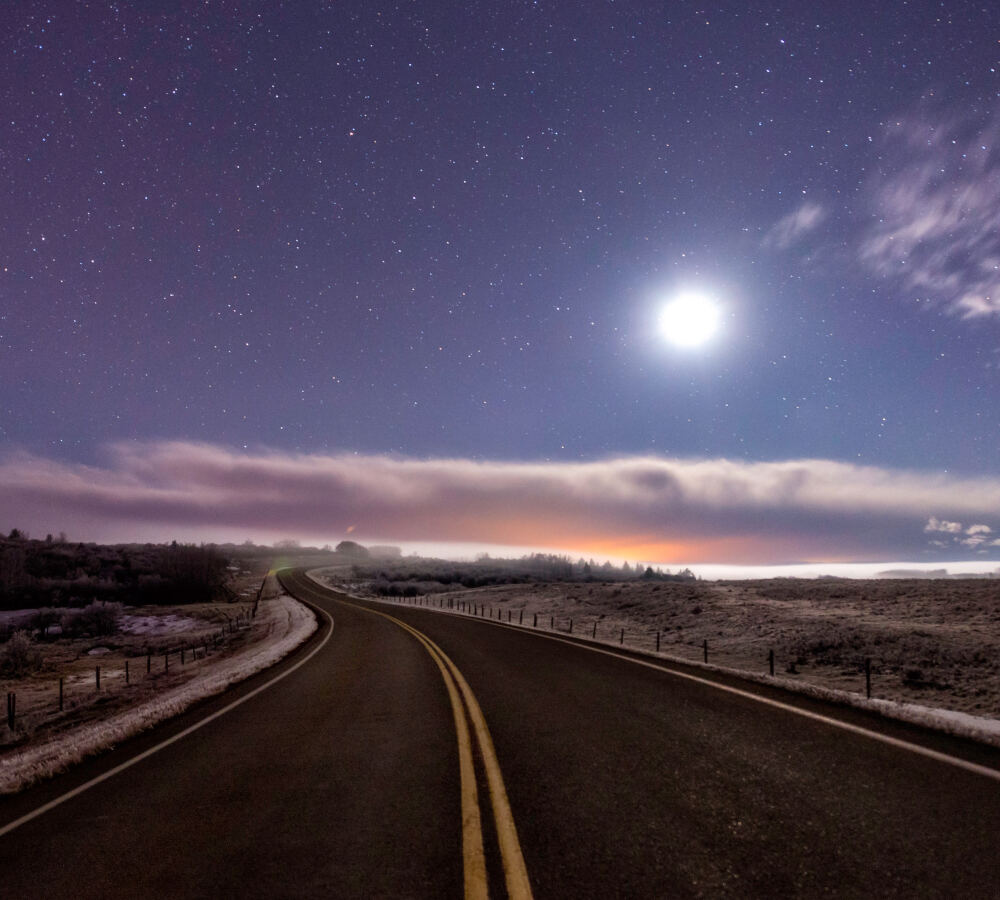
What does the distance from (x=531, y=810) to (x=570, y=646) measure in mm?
13561

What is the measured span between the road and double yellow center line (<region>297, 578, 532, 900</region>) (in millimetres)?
25

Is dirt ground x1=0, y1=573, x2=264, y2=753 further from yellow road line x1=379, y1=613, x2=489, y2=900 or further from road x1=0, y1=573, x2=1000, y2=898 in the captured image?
yellow road line x1=379, y1=613, x2=489, y2=900

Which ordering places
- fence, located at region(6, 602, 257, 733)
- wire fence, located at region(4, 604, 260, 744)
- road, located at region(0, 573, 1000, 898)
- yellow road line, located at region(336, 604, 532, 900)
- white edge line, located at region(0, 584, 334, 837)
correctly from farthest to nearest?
fence, located at region(6, 602, 257, 733)
wire fence, located at region(4, 604, 260, 744)
white edge line, located at region(0, 584, 334, 837)
road, located at region(0, 573, 1000, 898)
yellow road line, located at region(336, 604, 532, 900)

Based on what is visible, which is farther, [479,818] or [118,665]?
[118,665]

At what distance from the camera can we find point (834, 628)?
23344 mm

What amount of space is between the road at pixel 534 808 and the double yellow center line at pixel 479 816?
0.08 feet

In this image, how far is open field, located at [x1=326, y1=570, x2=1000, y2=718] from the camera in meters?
16.0

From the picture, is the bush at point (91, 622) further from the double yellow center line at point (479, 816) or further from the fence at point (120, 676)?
the double yellow center line at point (479, 816)

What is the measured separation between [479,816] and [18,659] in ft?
121

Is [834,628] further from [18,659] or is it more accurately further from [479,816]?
[18,659]

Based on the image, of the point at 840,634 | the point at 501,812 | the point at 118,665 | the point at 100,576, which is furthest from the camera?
the point at 100,576

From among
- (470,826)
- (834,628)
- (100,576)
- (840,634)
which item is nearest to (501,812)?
(470,826)

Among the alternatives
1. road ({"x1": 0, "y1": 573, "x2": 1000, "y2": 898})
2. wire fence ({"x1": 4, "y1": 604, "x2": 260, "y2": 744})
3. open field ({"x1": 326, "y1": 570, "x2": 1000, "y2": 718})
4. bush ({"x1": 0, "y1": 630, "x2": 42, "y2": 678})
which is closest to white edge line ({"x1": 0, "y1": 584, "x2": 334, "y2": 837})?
road ({"x1": 0, "y1": 573, "x2": 1000, "y2": 898})

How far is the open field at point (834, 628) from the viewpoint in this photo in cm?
1597
